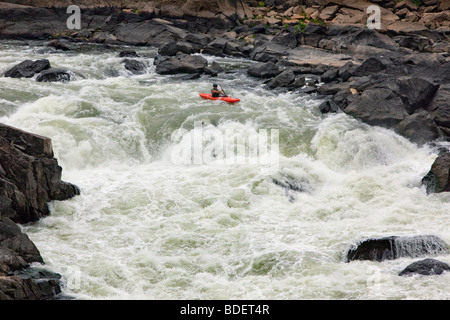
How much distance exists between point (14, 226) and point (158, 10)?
22.9m

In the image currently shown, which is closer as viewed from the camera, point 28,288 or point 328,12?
point 28,288

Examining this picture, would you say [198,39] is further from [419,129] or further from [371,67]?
[419,129]

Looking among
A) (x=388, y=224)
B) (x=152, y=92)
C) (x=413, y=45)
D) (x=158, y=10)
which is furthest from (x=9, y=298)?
(x=158, y=10)

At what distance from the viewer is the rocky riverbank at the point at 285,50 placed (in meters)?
11.4

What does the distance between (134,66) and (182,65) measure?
1.80 metres

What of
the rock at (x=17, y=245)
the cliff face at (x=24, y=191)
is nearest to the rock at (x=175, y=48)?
the cliff face at (x=24, y=191)

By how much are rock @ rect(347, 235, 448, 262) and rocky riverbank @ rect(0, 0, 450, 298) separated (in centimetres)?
9

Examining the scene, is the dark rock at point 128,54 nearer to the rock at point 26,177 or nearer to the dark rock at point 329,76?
the dark rock at point 329,76

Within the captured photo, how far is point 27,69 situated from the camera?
1922 cm

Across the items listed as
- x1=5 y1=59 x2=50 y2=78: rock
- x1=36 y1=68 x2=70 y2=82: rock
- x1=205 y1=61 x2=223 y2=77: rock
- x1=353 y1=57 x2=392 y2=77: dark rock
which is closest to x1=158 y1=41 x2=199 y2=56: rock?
x1=205 y1=61 x2=223 y2=77: rock

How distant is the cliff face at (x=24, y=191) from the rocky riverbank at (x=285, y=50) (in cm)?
2

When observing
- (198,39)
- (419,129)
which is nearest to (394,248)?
(419,129)

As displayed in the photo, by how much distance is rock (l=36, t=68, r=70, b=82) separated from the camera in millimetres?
18719
